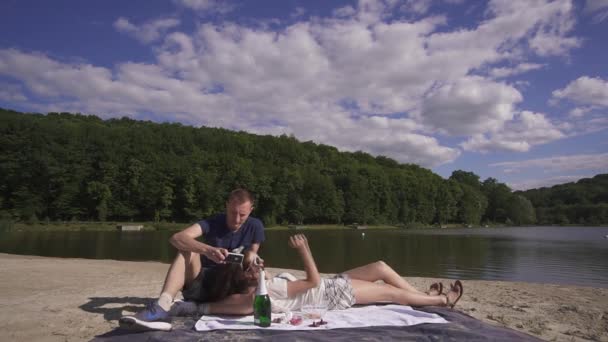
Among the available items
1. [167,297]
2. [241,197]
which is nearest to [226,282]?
[167,297]

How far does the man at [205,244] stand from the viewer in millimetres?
3930

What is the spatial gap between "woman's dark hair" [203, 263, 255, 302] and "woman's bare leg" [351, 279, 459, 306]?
4.14 ft

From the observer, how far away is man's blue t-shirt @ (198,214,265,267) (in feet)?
14.2

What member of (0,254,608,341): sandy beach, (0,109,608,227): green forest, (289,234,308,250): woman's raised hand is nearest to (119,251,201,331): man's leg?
(0,254,608,341): sandy beach

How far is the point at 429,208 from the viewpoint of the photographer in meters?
94.5

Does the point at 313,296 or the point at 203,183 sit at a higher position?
the point at 203,183

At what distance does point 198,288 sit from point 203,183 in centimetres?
6380

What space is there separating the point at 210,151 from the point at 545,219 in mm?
95356

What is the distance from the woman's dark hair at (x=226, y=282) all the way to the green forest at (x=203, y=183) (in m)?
45.8

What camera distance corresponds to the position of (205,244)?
13.3 feet

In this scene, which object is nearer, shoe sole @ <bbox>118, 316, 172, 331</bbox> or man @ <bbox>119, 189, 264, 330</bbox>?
shoe sole @ <bbox>118, 316, 172, 331</bbox>

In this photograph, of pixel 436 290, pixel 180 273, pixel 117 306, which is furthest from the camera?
pixel 117 306

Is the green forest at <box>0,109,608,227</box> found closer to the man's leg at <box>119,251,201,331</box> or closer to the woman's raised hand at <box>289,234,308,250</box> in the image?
the man's leg at <box>119,251,201,331</box>

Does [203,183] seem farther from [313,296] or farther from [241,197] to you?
[313,296]
